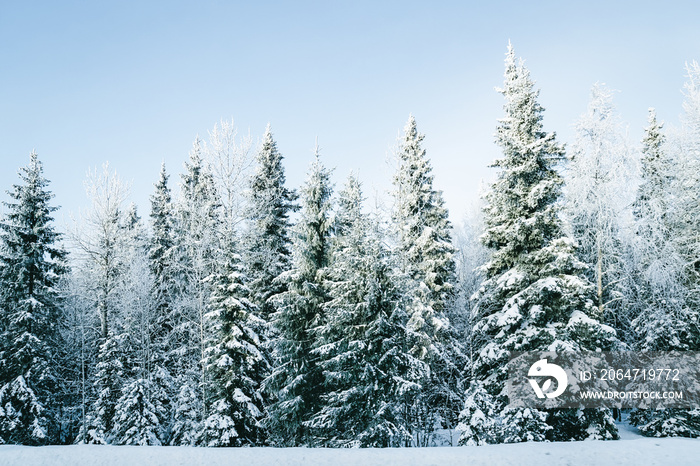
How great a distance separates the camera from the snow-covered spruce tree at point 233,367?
55.0 ft

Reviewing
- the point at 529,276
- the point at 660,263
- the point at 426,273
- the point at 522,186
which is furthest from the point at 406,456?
the point at 660,263

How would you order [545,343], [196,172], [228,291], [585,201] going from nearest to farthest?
[545,343]
[585,201]
[228,291]
[196,172]

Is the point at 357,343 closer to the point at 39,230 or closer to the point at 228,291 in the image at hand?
the point at 228,291

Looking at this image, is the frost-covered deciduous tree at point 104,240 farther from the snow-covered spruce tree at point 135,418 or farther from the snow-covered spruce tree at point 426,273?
the snow-covered spruce tree at point 426,273

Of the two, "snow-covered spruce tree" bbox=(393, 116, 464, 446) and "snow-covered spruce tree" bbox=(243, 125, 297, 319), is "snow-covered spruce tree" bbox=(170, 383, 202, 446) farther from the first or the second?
"snow-covered spruce tree" bbox=(393, 116, 464, 446)

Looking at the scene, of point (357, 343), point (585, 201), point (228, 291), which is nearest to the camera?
point (357, 343)

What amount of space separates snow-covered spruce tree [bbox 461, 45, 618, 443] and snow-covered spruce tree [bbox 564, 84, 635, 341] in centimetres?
154

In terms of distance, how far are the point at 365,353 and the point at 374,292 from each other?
2190 mm

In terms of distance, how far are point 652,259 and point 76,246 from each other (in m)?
27.4

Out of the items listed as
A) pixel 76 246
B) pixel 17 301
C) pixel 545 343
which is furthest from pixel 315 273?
pixel 17 301

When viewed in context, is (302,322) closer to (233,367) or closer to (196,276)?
(233,367)

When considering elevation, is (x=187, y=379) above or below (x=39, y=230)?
below

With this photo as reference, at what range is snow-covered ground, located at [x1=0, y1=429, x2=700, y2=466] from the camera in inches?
401

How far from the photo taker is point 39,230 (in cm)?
2238
